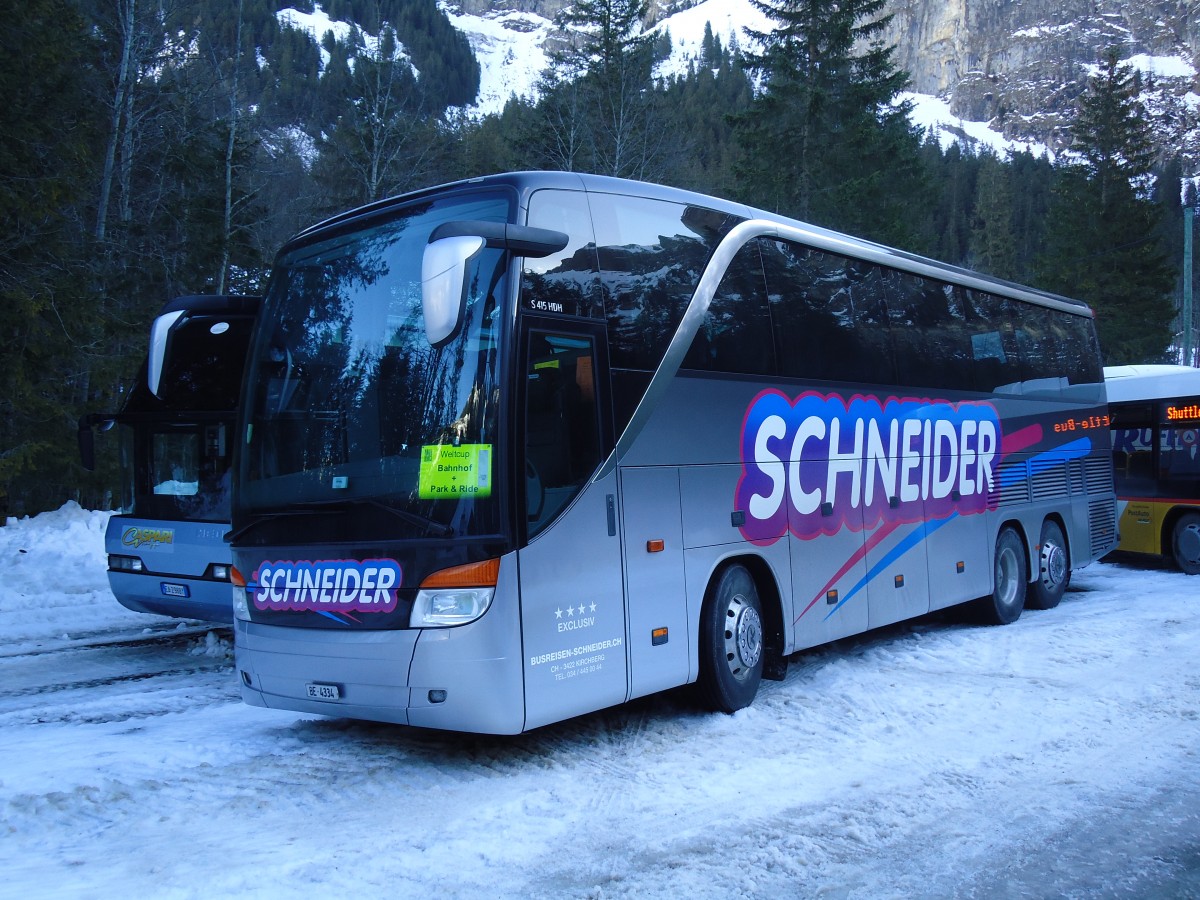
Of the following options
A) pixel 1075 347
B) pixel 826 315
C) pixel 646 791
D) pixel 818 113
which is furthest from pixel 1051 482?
pixel 818 113

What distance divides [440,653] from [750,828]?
6.06 feet

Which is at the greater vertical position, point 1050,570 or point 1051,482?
point 1051,482

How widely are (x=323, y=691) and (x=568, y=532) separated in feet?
5.55

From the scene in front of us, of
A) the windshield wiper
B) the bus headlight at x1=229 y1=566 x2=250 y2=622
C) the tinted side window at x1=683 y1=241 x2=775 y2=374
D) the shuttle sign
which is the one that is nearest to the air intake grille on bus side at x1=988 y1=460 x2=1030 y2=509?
the shuttle sign

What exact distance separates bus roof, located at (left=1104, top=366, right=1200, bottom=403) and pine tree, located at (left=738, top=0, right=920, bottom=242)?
15235 mm

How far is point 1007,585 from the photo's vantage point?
11508mm

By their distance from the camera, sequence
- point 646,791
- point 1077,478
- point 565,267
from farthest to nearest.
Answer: point 1077,478
point 565,267
point 646,791

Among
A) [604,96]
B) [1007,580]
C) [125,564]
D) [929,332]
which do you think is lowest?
[1007,580]

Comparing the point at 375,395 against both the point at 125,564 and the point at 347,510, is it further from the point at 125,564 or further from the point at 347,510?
the point at 125,564

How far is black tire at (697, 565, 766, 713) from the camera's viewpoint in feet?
23.0

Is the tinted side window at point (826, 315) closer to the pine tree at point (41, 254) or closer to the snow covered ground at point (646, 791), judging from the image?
the snow covered ground at point (646, 791)

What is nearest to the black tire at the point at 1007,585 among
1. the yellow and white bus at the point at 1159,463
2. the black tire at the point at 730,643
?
the black tire at the point at 730,643

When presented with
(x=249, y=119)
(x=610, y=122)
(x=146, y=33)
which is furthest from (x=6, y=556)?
(x=610, y=122)

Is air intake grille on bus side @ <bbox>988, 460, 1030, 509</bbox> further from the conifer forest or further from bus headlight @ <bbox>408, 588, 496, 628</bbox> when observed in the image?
the conifer forest
